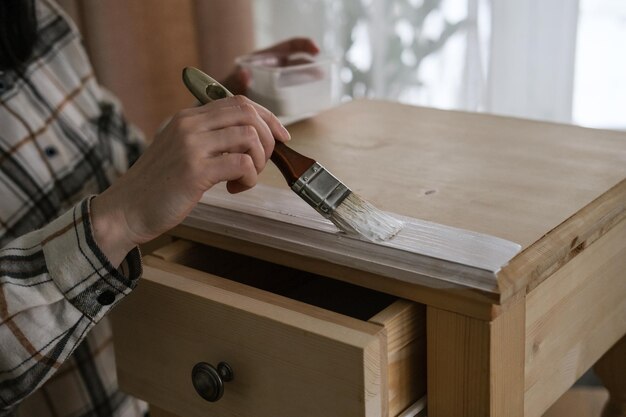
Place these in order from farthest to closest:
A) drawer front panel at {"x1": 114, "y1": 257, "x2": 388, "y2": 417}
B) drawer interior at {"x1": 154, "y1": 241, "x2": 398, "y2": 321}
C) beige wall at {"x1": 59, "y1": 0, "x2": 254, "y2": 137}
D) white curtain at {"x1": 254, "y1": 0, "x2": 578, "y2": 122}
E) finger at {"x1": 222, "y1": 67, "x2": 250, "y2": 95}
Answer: beige wall at {"x1": 59, "y1": 0, "x2": 254, "y2": 137}
white curtain at {"x1": 254, "y1": 0, "x2": 578, "y2": 122}
finger at {"x1": 222, "y1": 67, "x2": 250, "y2": 95}
drawer interior at {"x1": 154, "y1": 241, "x2": 398, "y2": 321}
drawer front panel at {"x1": 114, "y1": 257, "x2": 388, "y2": 417}

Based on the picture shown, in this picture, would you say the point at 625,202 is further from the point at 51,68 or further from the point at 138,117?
the point at 138,117

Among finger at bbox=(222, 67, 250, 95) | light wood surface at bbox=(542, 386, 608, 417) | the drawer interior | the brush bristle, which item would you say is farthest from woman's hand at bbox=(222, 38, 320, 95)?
light wood surface at bbox=(542, 386, 608, 417)

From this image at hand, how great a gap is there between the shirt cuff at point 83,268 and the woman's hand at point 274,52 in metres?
0.37

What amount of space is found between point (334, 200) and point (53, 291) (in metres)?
0.22

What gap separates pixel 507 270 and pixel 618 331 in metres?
0.27

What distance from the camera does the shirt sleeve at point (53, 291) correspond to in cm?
64

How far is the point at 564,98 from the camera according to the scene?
1.22 m

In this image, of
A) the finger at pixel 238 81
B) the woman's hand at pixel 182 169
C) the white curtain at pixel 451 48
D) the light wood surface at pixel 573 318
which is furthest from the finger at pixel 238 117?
the white curtain at pixel 451 48

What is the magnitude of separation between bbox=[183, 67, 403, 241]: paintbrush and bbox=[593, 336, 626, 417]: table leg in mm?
358

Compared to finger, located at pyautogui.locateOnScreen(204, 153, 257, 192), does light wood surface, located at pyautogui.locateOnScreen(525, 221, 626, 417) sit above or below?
below

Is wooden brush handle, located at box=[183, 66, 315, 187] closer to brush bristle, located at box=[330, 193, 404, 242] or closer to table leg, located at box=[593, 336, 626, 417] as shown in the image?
brush bristle, located at box=[330, 193, 404, 242]

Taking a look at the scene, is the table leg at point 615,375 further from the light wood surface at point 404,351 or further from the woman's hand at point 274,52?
the woman's hand at point 274,52

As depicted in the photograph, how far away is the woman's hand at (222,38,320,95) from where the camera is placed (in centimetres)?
99

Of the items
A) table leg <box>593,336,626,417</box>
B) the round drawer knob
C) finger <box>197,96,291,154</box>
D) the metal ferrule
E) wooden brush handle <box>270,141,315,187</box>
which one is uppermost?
finger <box>197,96,291,154</box>
